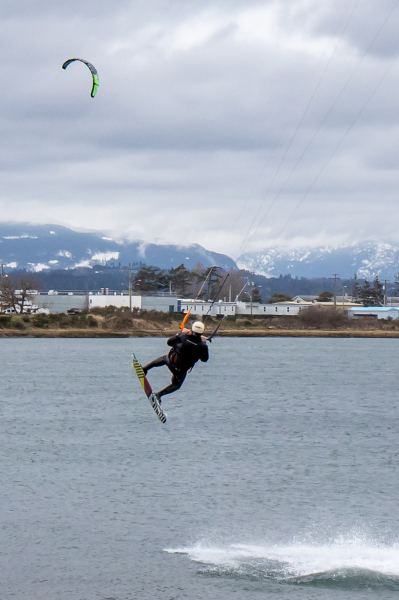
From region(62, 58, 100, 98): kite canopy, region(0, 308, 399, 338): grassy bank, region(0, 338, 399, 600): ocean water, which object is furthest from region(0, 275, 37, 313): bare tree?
region(62, 58, 100, 98): kite canopy

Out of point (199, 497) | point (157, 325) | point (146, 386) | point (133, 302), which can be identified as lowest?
point (199, 497)

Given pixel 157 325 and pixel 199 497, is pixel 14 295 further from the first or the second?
pixel 199 497

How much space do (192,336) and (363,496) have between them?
16.2 meters

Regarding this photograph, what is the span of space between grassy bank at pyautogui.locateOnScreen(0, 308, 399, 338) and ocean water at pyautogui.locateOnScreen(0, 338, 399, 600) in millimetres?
70642

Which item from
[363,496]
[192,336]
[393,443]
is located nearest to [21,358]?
[393,443]

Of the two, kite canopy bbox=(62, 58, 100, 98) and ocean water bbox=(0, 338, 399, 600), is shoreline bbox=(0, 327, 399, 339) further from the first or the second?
kite canopy bbox=(62, 58, 100, 98)

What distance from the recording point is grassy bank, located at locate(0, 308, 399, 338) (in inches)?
5969

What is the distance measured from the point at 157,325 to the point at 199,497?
4600 inches

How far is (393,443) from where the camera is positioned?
2074 inches

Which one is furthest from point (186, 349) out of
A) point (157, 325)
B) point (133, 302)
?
point (133, 302)

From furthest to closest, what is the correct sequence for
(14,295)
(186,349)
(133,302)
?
(133,302) → (14,295) → (186,349)

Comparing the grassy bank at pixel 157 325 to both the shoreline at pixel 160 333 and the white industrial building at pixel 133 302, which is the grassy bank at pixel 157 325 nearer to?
the shoreline at pixel 160 333

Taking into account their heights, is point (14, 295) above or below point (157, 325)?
above

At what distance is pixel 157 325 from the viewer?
15588 cm
